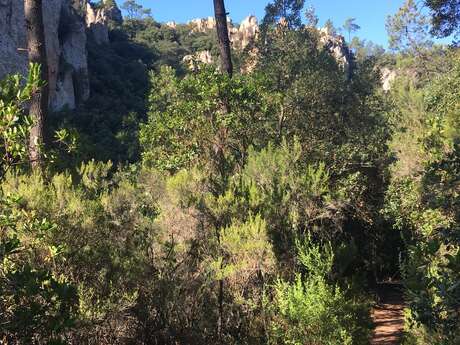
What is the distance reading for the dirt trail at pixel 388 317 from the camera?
993cm

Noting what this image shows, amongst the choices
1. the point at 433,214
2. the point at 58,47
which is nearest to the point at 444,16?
the point at 433,214

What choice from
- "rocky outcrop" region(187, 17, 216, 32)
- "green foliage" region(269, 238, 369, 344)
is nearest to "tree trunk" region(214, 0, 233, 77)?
"green foliage" region(269, 238, 369, 344)

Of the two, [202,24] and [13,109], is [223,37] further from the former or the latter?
[202,24]

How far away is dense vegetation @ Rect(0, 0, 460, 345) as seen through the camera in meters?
3.41

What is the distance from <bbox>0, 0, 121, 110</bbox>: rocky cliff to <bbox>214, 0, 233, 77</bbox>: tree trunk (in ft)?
85.0

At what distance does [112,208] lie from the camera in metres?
5.92

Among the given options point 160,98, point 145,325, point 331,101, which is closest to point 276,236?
point 145,325

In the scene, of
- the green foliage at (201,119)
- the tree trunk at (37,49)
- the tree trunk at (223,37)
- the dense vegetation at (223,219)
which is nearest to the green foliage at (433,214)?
the dense vegetation at (223,219)

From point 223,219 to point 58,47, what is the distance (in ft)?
125

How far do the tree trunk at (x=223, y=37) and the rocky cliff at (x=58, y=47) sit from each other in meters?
25.9

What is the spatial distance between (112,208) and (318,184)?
152 inches

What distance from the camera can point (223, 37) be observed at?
926 centimetres

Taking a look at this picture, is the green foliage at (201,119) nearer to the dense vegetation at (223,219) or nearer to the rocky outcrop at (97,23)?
the dense vegetation at (223,219)

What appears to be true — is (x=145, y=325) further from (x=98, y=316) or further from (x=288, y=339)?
(x=288, y=339)
